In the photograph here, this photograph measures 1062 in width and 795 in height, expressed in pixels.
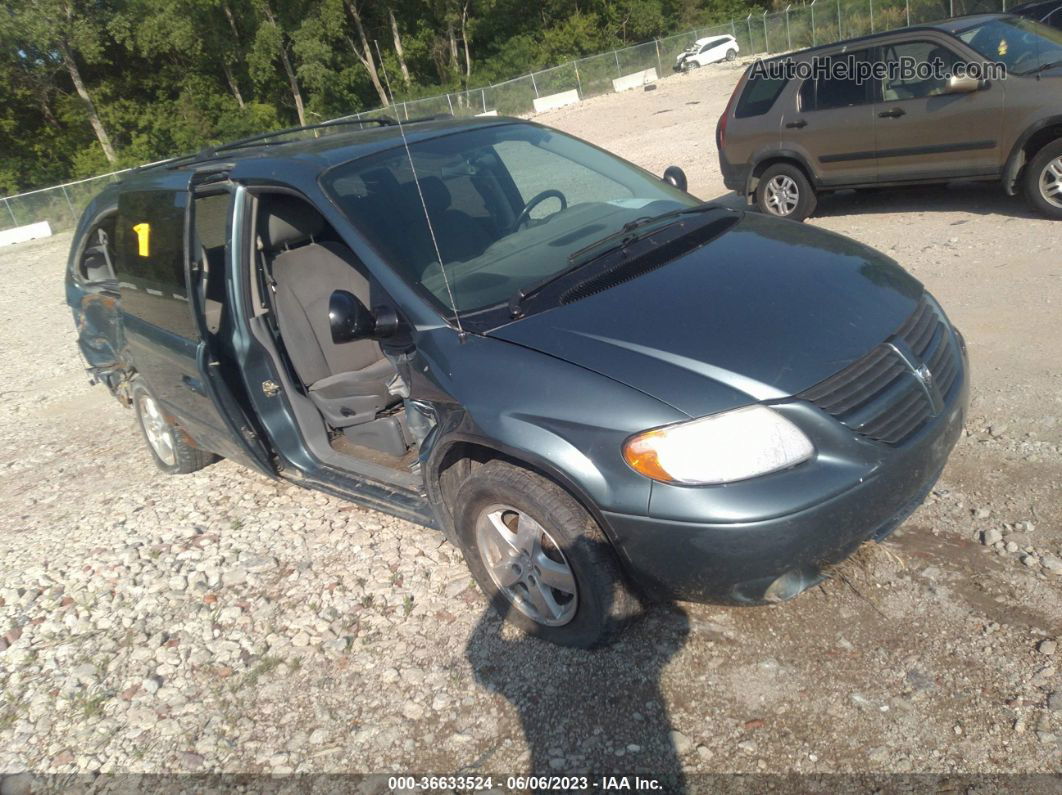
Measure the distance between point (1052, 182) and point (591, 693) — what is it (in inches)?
259

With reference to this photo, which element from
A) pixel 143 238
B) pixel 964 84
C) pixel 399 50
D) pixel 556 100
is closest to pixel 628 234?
pixel 143 238

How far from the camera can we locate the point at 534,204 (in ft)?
13.2

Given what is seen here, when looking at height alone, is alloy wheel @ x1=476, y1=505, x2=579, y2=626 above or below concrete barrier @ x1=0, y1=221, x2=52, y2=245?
below

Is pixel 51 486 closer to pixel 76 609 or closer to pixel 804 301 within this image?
pixel 76 609

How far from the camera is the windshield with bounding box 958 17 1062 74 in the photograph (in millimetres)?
7312

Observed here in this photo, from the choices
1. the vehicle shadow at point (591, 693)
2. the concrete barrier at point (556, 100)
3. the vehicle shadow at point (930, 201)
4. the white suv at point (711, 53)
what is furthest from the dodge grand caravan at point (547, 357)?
the white suv at point (711, 53)

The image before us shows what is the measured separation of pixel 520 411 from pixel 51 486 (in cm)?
446

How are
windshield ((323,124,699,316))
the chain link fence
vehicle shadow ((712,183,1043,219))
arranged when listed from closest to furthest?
windshield ((323,124,699,316))
vehicle shadow ((712,183,1043,219))
the chain link fence

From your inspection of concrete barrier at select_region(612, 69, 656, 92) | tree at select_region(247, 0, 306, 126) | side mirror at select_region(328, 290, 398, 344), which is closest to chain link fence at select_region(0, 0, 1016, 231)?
concrete barrier at select_region(612, 69, 656, 92)

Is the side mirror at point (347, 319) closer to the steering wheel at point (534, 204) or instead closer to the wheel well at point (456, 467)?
the wheel well at point (456, 467)

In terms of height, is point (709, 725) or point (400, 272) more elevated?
point (400, 272)

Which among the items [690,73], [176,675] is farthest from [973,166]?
[690,73]

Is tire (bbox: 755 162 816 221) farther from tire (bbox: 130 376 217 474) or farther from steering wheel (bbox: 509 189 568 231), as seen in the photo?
tire (bbox: 130 376 217 474)

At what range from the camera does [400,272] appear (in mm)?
3379
